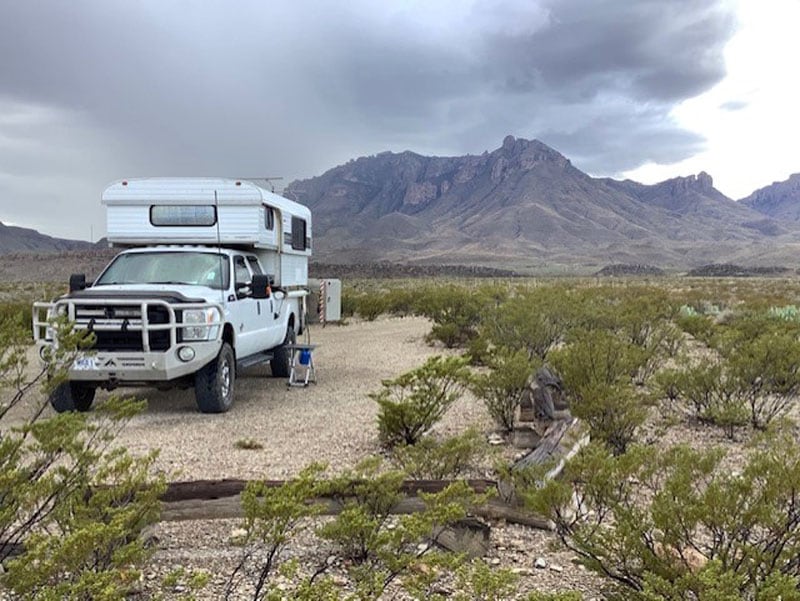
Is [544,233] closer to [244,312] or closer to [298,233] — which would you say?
[298,233]

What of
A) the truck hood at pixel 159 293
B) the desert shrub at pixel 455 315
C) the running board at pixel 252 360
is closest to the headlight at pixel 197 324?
the truck hood at pixel 159 293

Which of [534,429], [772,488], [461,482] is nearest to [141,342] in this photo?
[534,429]

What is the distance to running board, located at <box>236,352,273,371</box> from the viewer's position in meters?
9.30

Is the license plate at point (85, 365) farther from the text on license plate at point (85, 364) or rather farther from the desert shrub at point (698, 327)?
the desert shrub at point (698, 327)

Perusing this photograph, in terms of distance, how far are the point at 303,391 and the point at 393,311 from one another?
1595 cm

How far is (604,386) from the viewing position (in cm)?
714

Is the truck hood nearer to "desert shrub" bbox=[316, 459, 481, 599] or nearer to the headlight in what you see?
the headlight

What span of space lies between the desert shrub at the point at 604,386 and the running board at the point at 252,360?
4.06 m

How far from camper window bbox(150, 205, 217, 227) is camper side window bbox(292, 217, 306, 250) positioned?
2.11 meters

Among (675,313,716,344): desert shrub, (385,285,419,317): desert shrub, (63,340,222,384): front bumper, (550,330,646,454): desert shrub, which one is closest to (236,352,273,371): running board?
(63,340,222,384): front bumper

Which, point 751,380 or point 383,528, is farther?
point 751,380

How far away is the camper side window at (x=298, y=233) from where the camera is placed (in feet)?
39.5

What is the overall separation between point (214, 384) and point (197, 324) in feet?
2.87

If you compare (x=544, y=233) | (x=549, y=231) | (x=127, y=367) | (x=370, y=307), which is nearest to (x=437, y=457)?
(x=127, y=367)
